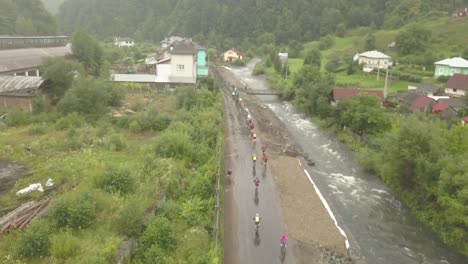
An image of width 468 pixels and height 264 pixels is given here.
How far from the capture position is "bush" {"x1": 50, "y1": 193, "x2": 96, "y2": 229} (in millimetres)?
12672

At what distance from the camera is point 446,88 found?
3909 cm

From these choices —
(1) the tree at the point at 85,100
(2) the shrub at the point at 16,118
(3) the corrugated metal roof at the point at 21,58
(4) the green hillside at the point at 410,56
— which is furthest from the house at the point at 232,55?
(2) the shrub at the point at 16,118

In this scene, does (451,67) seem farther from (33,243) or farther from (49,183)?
(33,243)

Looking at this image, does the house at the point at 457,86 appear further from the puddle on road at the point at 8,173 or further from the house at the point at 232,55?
the house at the point at 232,55

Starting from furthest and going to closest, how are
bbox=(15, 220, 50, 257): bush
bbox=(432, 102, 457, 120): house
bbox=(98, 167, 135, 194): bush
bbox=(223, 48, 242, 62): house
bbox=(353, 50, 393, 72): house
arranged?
bbox=(223, 48, 242, 62): house < bbox=(353, 50, 393, 72): house < bbox=(432, 102, 457, 120): house < bbox=(98, 167, 135, 194): bush < bbox=(15, 220, 50, 257): bush

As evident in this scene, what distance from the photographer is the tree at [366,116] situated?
2670 cm

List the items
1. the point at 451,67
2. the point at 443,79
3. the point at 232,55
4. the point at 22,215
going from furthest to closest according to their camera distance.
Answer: the point at 232,55, the point at 451,67, the point at 443,79, the point at 22,215

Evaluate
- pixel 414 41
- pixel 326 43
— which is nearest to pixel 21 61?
pixel 414 41

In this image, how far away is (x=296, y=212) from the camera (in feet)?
57.6

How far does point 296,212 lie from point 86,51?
40569mm

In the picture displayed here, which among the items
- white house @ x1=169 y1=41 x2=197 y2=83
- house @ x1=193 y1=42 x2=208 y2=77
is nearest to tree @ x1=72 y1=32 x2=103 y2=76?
white house @ x1=169 y1=41 x2=197 y2=83

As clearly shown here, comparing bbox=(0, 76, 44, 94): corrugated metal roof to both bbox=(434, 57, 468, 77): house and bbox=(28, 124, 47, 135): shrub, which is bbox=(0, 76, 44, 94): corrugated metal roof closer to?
bbox=(28, 124, 47, 135): shrub

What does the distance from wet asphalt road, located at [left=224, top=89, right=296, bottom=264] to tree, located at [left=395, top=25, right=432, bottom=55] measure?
140 feet

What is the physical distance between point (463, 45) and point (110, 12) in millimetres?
112147
